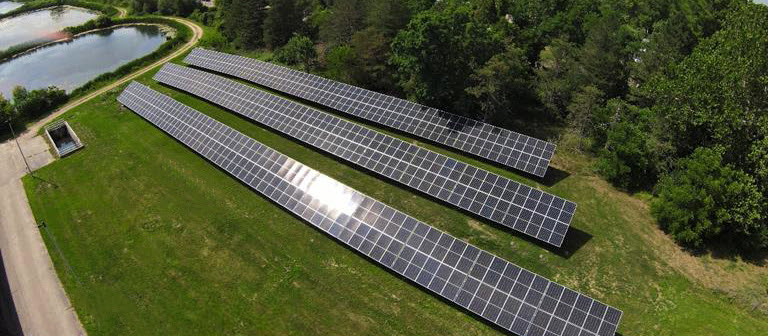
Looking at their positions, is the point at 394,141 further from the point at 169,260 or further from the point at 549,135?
the point at 169,260

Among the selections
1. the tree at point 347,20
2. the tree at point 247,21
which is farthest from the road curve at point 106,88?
the tree at point 347,20

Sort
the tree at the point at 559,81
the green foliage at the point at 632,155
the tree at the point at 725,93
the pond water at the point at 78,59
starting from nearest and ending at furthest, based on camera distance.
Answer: the tree at the point at 725,93 → the green foliage at the point at 632,155 → the tree at the point at 559,81 → the pond water at the point at 78,59

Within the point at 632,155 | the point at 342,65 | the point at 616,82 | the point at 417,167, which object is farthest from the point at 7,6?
the point at 632,155

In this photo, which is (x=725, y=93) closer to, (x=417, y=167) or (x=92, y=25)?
(x=417, y=167)

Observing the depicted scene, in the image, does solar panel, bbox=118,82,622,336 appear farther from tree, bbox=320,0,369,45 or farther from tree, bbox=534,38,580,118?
tree, bbox=320,0,369,45

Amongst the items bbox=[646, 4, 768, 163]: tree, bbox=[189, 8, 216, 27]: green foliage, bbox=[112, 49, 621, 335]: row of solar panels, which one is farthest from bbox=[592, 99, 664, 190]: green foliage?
bbox=[189, 8, 216, 27]: green foliage

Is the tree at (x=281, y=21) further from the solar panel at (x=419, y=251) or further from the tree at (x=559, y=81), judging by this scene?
the tree at (x=559, y=81)
